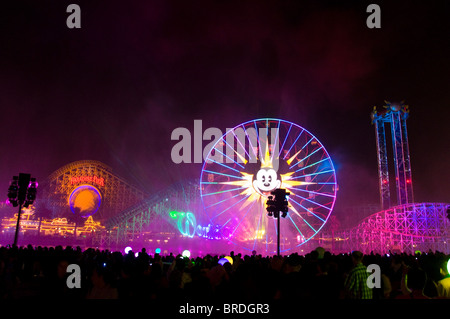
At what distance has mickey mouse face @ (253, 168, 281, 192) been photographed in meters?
25.8

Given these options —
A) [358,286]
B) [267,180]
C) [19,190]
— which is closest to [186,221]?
[267,180]

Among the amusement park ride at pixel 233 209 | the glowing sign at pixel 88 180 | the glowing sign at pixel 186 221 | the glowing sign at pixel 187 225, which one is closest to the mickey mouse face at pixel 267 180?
the amusement park ride at pixel 233 209

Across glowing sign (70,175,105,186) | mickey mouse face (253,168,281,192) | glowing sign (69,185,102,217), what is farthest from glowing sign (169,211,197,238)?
mickey mouse face (253,168,281,192)

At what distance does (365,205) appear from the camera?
89125mm

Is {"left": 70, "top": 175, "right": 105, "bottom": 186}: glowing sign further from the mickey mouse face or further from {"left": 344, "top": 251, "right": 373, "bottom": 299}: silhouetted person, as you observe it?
{"left": 344, "top": 251, "right": 373, "bottom": 299}: silhouetted person

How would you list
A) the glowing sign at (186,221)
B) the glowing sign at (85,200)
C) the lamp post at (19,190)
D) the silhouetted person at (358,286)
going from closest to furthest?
the silhouetted person at (358,286) < the lamp post at (19,190) < the glowing sign at (186,221) < the glowing sign at (85,200)

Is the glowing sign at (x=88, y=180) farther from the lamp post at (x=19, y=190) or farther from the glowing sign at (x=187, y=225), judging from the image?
the lamp post at (x=19, y=190)

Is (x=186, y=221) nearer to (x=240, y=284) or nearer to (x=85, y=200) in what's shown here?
(x=85, y=200)

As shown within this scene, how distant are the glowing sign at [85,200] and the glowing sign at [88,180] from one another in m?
0.99

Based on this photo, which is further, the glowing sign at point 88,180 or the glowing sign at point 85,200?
the glowing sign at point 85,200

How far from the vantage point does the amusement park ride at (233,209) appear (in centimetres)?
2659
